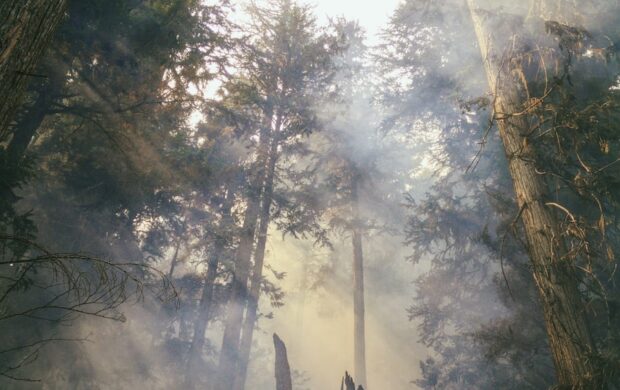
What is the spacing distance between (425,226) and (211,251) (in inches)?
369

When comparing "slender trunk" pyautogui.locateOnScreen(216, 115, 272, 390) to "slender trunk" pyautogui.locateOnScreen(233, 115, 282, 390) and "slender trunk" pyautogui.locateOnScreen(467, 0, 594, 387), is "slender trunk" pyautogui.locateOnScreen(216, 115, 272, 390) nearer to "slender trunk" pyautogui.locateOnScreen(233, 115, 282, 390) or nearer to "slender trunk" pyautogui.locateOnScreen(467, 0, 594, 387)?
"slender trunk" pyautogui.locateOnScreen(233, 115, 282, 390)

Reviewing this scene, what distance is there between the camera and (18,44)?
2363 millimetres

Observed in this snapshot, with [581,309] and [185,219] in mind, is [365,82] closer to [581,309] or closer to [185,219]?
[185,219]

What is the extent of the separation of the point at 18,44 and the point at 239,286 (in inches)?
496

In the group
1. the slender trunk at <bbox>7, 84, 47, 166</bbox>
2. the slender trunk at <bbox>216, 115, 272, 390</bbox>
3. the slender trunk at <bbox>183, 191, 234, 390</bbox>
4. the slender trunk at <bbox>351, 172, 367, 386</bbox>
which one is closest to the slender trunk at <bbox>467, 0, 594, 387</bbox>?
the slender trunk at <bbox>7, 84, 47, 166</bbox>

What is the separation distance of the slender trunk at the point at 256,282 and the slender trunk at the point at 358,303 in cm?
669

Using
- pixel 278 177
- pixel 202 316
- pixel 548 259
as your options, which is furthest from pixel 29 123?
pixel 202 316

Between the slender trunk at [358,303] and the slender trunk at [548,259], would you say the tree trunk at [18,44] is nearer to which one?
the slender trunk at [548,259]

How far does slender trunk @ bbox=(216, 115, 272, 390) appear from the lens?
13.4 meters

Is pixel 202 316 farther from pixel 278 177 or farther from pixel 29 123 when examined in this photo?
pixel 29 123

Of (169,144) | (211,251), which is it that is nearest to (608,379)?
(169,144)

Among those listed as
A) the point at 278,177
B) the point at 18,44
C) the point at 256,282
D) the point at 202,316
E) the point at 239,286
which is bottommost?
the point at 18,44

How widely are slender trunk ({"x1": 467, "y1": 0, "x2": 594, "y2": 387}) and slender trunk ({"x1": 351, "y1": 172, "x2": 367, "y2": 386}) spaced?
48.9ft

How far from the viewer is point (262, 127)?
52.9 feet
